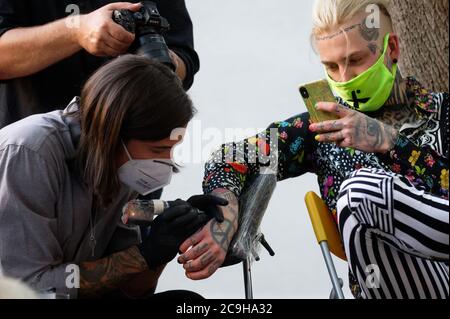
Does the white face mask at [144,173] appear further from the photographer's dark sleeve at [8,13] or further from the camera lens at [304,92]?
the photographer's dark sleeve at [8,13]

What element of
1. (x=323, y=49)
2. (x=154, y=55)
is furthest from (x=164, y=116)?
(x=323, y=49)

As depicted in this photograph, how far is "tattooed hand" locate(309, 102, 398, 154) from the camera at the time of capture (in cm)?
289

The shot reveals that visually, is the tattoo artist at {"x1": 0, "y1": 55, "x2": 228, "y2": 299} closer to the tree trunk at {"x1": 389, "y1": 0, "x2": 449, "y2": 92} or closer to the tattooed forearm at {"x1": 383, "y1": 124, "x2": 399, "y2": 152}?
the tattooed forearm at {"x1": 383, "y1": 124, "x2": 399, "y2": 152}

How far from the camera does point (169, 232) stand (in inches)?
111

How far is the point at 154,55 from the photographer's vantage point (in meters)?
3.06

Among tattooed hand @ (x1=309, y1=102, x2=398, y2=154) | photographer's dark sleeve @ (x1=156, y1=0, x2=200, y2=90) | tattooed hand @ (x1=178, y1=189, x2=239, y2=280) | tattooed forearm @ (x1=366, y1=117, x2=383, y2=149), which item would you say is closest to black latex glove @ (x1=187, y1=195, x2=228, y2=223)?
tattooed hand @ (x1=178, y1=189, x2=239, y2=280)

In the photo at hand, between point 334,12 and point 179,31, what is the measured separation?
0.68 metres

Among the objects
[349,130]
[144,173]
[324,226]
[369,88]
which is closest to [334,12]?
[369,88]

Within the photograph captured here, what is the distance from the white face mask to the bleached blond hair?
2.63 feet

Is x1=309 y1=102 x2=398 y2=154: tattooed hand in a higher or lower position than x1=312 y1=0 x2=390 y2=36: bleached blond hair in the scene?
lower

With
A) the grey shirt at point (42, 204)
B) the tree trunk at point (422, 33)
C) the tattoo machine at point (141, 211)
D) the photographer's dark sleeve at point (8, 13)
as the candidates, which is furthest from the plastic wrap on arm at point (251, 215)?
the tree trunk at point (422, 33)

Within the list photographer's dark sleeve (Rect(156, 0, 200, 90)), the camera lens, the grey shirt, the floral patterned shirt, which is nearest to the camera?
the grey shirt

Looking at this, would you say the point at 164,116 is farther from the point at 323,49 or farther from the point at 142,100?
the point at 323,49

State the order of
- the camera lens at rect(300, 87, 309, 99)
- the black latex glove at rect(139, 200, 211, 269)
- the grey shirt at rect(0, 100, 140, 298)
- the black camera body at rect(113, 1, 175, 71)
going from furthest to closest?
the black camera body at rect(113, 1, 175, 71), the camera lens at rect(300, 87, 309, 99), the black latex glove at rect(139, 200, 211, 269), the grey shirt at rect(0, 100, 140, 298)
